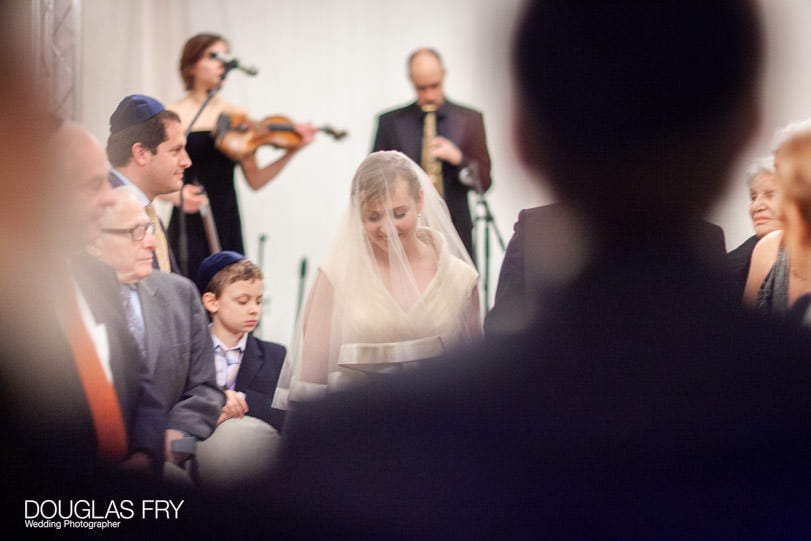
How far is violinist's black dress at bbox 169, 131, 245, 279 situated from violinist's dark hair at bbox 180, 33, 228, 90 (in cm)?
16

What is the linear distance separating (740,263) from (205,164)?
1429 mm

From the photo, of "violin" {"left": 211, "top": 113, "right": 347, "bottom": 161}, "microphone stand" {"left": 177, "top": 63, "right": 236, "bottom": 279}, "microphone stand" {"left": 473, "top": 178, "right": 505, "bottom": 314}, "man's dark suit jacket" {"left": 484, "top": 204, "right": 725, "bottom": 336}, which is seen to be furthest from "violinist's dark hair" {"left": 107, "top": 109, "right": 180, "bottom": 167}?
"man's dark suit jacket" {"left": 484, "top": 204, "right": 725, "bottom": 336}

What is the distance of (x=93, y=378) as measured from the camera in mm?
2107

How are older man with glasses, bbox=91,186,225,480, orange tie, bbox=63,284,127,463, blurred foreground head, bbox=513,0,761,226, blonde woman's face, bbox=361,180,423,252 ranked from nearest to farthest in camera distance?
1. blurred foreground head, bbox=513,0,761,226
2. orange tie, bbox=63,284,127,463
3. older man with glasses, bbox=91,186,225,480
4. blonde woman's face, bbox=361,180,423,252

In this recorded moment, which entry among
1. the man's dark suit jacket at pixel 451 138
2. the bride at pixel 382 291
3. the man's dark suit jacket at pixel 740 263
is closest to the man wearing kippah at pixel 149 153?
the bride at pixel 382 291

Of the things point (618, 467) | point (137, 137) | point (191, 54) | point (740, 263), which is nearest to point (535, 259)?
point (740, 263)

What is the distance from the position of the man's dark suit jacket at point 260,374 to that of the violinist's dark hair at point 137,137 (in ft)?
1.83

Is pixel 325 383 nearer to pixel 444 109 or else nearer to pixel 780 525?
pixel 444 109

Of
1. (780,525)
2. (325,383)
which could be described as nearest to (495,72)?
(325,383)

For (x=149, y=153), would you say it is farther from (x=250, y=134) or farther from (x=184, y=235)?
(x=250, y=134)

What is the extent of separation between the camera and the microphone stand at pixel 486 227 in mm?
2385

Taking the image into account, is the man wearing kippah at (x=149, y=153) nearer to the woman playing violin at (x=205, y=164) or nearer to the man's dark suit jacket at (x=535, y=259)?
the woman playing violin at (x=205, y=164)

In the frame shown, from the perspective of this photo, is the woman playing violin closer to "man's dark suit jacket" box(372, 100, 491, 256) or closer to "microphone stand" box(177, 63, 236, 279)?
"microphone stand" box(177, 63, 236, 279)

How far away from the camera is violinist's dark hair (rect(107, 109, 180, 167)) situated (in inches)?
90.5
